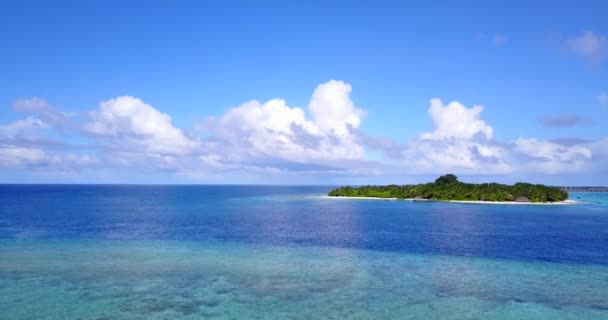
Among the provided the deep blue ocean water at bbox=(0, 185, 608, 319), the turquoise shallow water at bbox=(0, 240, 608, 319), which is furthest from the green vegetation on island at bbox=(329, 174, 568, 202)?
the turquoise shallow water at bbox=(0, 240, 608, 319)

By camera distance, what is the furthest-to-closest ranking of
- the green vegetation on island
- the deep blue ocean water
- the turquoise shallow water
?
the green vegetation on island < the deep blue ocean water < the turquoise shallow water

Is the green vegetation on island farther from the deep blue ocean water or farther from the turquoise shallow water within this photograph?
the turquoise shallow water

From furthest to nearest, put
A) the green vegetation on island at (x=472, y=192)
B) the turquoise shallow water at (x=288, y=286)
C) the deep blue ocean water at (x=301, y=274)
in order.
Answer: the green vegetation on island at (x=472, y=192), the deep blue ocean water at (x=301, y=274), the turquoise shallow water at (x=288, y=286)

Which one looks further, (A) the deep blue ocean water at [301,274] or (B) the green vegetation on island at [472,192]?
(B) the green vegetation on island at [472,192]

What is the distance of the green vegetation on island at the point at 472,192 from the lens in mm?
158875

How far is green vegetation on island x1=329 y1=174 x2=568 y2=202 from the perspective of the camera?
521ft

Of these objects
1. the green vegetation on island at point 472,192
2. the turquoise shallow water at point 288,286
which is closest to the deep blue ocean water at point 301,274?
the turquoise shallow water at point 288,286

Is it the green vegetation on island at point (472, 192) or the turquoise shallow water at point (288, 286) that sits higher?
the green vegetation on island at point (472, 192)

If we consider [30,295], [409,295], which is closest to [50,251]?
[30,295]

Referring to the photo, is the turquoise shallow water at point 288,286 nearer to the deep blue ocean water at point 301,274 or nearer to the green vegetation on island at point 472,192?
the deep blue ocean water at point 301,274

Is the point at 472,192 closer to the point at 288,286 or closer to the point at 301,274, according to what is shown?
the point at 301,274

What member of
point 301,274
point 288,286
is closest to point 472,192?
point 301,274

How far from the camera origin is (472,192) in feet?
556

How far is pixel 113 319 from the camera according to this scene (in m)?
28.0
